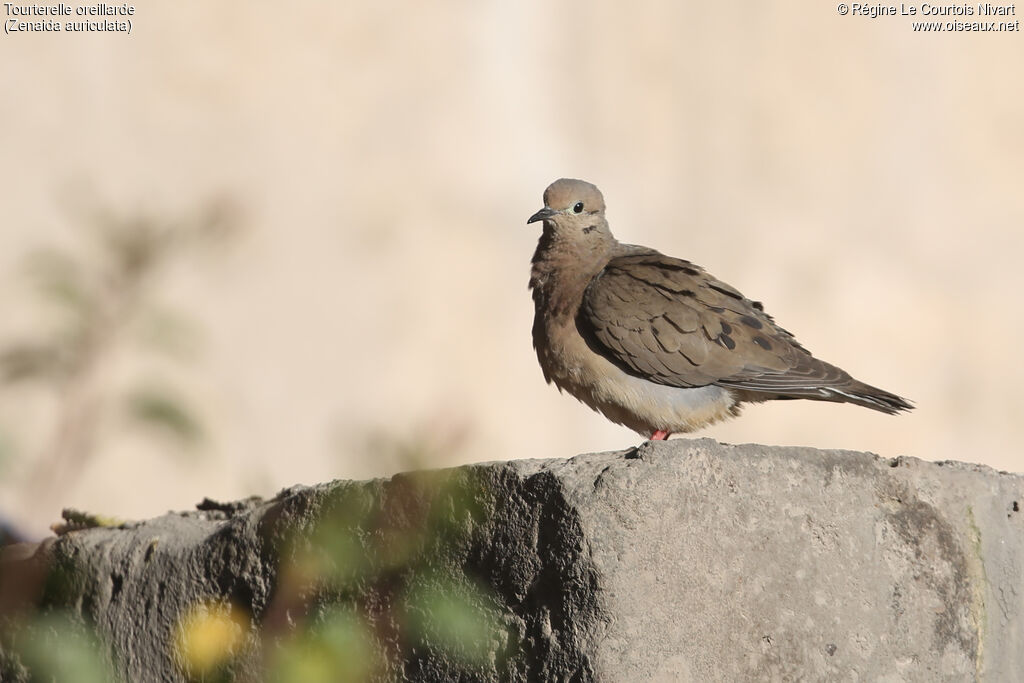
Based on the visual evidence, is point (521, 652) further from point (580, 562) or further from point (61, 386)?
point (61, 386)

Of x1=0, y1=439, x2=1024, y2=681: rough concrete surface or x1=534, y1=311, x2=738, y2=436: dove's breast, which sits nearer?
x1=0, y1=439, x2=1024, y2=681: rough concrete surface

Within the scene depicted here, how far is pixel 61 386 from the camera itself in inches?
77.5

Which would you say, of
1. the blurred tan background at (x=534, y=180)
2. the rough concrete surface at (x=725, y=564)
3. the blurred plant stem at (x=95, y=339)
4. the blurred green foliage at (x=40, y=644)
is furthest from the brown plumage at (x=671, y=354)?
the blurred tan background at (x=534, y=180)

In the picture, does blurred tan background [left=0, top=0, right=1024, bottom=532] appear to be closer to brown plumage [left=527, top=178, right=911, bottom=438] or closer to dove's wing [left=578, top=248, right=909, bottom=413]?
brown plumage [left=527, top=178, right=911, bottom=438]

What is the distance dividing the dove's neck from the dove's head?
22 mm

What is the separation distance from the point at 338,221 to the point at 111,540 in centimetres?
767

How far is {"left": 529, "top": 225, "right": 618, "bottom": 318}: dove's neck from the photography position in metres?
4.26

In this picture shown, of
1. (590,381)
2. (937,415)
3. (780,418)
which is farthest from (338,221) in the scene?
(590,381)

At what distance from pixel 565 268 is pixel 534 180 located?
25.1 ft

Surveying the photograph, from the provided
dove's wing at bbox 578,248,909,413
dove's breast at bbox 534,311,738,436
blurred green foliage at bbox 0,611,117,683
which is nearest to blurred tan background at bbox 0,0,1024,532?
dove's breast at bbox 534,311,738,436

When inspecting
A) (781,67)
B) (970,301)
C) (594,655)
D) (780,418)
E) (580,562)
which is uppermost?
(781,67)

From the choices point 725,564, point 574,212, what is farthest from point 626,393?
point 725,564

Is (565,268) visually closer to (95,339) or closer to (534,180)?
(95,339)

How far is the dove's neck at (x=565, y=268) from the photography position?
14.0 ft
